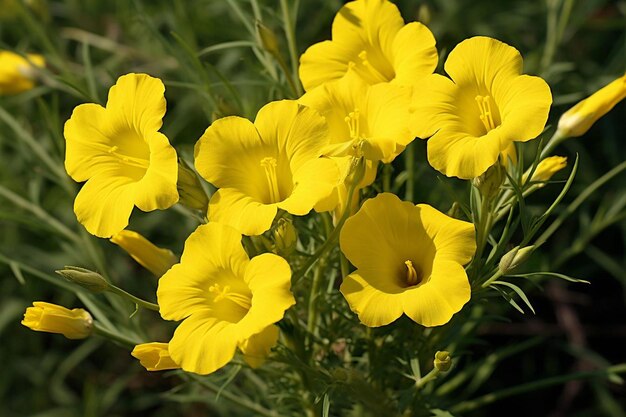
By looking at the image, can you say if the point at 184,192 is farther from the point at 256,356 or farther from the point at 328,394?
the point at 328,394

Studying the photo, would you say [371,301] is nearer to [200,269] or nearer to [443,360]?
[443,360]

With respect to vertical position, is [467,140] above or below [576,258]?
above

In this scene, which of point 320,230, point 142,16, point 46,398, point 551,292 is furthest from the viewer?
point 46,398

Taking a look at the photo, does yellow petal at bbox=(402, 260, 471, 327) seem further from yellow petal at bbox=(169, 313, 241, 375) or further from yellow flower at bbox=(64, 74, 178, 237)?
yellow flower at bbox=(64, 74, 178, 237)

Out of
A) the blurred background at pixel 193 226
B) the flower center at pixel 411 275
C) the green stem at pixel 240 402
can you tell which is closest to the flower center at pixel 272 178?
the flower center at pixel 411 275

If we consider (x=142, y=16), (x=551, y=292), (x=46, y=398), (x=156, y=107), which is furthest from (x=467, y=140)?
(x=46, y=398)

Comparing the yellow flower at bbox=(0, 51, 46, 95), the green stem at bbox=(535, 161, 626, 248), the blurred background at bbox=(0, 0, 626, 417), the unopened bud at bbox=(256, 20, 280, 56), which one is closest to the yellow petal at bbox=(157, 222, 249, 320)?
the unopened bud at bbox=(256, 20, 280, 56)

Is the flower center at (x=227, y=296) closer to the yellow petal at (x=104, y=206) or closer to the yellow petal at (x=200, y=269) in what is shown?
the yellow petal at (x=200, y=269)

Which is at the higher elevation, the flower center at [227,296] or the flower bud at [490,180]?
the flower bud at [490,180]
